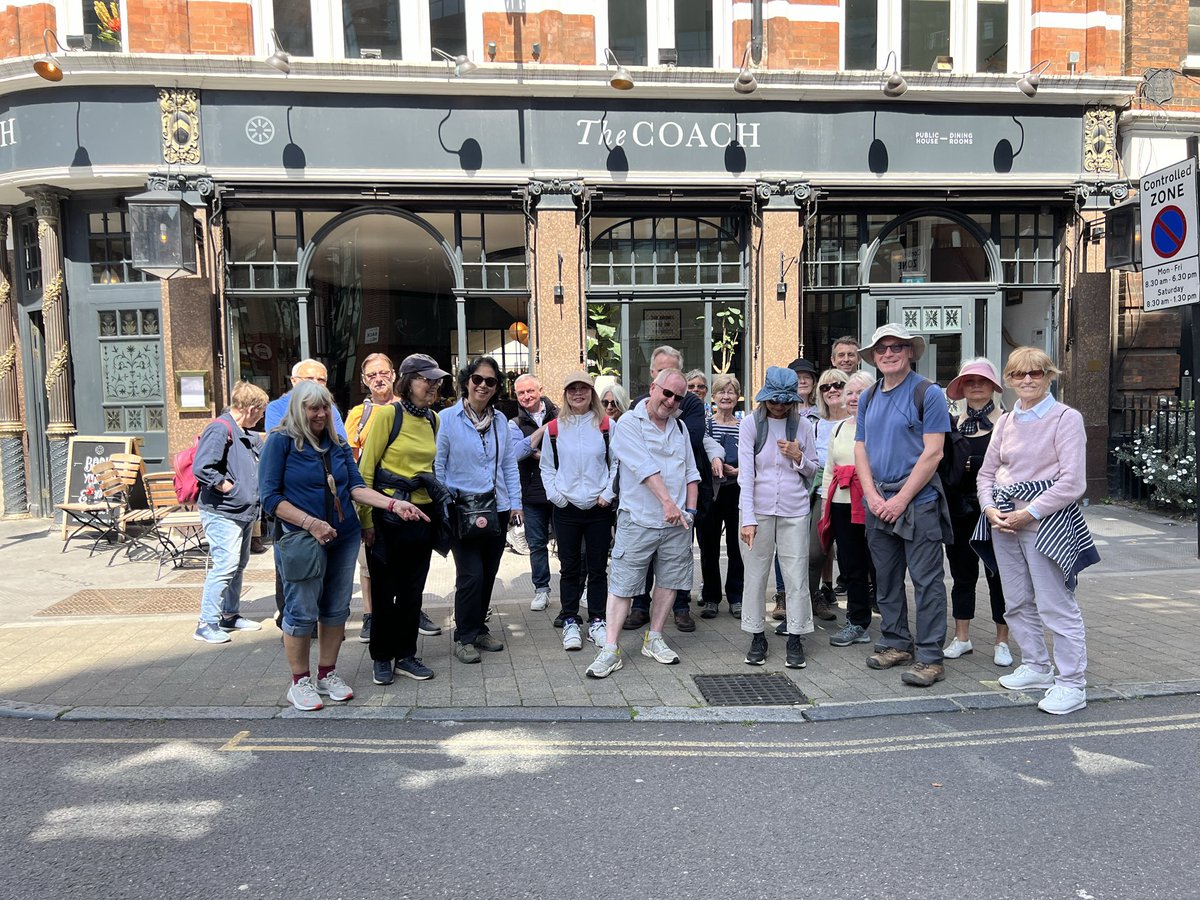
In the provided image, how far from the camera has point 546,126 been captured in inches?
425

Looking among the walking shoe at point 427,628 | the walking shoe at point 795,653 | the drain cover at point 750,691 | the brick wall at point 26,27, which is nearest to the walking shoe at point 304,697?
the walking shoe at point 427,628

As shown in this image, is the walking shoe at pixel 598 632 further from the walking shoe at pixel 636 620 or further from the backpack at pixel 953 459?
the backpack at pixel 953 459

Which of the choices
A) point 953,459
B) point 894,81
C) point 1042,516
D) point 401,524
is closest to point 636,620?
point 401,524

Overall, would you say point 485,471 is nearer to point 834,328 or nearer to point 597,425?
point 597,425

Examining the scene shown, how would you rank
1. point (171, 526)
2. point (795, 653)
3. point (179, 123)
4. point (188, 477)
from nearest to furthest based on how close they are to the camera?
point (795, 653), point (188, 477), point (171, 526), point (179, 123)

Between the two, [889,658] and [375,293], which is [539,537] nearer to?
[889,658]

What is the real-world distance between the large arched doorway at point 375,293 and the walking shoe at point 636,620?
240 inches

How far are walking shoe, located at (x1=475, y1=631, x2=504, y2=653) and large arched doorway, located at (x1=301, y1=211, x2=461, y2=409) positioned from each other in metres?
6.32

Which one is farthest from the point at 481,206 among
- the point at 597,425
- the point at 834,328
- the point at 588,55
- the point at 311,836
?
the point at 311,836

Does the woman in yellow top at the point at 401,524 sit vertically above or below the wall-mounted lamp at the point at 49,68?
below

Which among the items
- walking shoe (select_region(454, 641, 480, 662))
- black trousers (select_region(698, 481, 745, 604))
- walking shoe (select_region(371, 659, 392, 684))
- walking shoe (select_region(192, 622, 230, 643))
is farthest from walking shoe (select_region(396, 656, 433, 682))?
black trousers (select_region(698, 481, 745, 604))

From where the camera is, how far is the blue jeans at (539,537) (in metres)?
6.83

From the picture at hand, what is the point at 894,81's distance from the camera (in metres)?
10.8

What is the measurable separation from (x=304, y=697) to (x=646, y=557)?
2.18m
